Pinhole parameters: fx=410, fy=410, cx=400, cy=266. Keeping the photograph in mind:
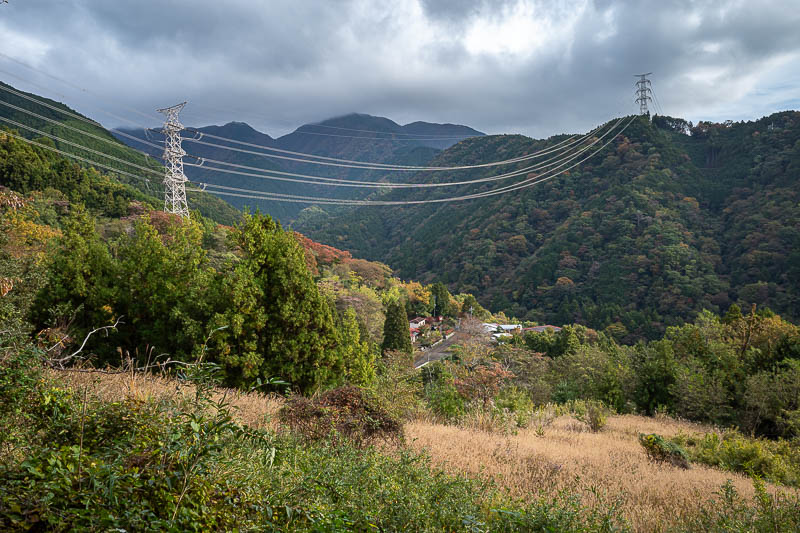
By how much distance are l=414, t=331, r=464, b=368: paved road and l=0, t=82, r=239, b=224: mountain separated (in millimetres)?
26705

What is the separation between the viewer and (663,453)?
6.99 m

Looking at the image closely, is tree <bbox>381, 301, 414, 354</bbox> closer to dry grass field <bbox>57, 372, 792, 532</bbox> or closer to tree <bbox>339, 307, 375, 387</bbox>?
tree <bbox>339, 307, 375, 387</bbox>

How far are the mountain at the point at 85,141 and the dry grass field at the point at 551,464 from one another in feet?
131

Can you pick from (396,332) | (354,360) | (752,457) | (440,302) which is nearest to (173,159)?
(396,332)

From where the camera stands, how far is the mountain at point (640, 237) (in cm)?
4378

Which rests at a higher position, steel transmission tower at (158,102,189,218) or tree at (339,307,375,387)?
steel transmission tower at (158,102,189,218)

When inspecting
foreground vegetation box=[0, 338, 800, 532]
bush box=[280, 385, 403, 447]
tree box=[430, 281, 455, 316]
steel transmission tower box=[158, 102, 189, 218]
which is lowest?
tree box=[430, 281, 455, 316]

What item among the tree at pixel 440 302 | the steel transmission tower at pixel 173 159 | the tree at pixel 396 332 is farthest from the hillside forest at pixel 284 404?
the tree at pixel 440 302

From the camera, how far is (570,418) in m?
11.4

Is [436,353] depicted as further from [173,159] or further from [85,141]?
[85,141]

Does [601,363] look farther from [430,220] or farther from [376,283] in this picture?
[430,220]

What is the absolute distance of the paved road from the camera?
3372 cm

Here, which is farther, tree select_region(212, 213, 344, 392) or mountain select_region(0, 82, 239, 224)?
mountain select_region(0, 82, 239, 224)

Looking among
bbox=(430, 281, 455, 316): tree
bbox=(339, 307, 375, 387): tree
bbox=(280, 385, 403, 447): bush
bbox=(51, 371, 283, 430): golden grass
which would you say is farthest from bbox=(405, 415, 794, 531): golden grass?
bbox=(430, 281, 455, 316): tree
